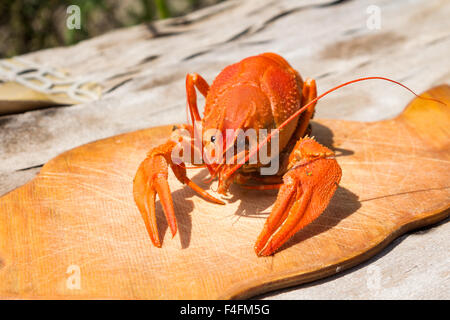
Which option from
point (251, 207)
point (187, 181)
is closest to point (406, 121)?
point (251, 207)

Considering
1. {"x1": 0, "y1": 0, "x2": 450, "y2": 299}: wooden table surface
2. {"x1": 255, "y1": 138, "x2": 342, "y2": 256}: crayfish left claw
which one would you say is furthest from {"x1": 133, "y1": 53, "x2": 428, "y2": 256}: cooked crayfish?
{"x1": 0, "y1": 0, "x2": 450, "y2": 299}: wooden table surface

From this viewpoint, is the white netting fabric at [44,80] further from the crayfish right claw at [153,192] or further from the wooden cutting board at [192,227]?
the crayfish right claw at [153,192]

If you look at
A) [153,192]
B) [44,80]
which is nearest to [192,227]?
[153,192]

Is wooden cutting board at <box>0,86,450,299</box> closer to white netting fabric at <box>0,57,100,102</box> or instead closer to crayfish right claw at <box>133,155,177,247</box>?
crayfish right claw at <box>133,155,177,247</box>

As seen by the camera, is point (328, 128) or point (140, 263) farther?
point (328, 128)

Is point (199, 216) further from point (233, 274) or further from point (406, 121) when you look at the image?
point (406, 121)

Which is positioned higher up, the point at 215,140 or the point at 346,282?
the point at 215,140

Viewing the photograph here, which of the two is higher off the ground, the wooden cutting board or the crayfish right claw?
the crayfish right claw
